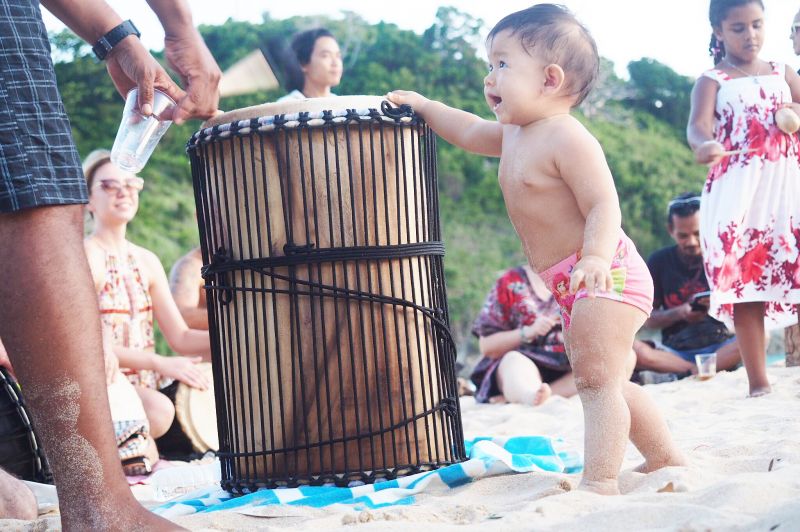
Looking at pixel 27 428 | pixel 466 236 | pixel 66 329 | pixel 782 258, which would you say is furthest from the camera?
pixel 466 236

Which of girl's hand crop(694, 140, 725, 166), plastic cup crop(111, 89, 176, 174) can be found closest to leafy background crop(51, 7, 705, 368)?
girl's hand crop(694, 140, 725, 166)

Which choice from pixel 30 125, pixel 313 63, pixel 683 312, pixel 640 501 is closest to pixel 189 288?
pixel 313 63

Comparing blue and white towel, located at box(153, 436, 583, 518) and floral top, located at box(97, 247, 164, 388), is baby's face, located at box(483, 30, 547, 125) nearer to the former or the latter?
blue and white towel, located at box(153, 436, 583, 518)

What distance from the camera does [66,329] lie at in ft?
5.78

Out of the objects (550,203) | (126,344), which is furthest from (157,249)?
(550,203)

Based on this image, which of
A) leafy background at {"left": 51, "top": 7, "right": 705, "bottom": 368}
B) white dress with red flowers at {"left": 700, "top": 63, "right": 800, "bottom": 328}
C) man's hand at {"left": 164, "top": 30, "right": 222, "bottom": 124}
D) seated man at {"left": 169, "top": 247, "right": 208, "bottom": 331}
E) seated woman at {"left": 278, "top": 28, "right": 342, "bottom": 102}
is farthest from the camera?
leafy background at {"left": 51, "top": 7, "right": 705, "bottom": 368}

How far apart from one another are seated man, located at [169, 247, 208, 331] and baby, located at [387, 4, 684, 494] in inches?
123

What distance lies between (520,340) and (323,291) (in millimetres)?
3164

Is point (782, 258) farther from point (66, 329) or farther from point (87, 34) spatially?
point (66, 329)

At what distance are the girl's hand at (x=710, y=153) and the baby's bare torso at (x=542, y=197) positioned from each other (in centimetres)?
191

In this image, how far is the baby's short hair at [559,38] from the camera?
2373 millimetres

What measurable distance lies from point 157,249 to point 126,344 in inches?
212

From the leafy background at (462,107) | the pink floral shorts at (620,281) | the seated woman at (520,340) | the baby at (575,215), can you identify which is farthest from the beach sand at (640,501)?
the leafy background at (462,107)

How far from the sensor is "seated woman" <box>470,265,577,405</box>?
546cm
